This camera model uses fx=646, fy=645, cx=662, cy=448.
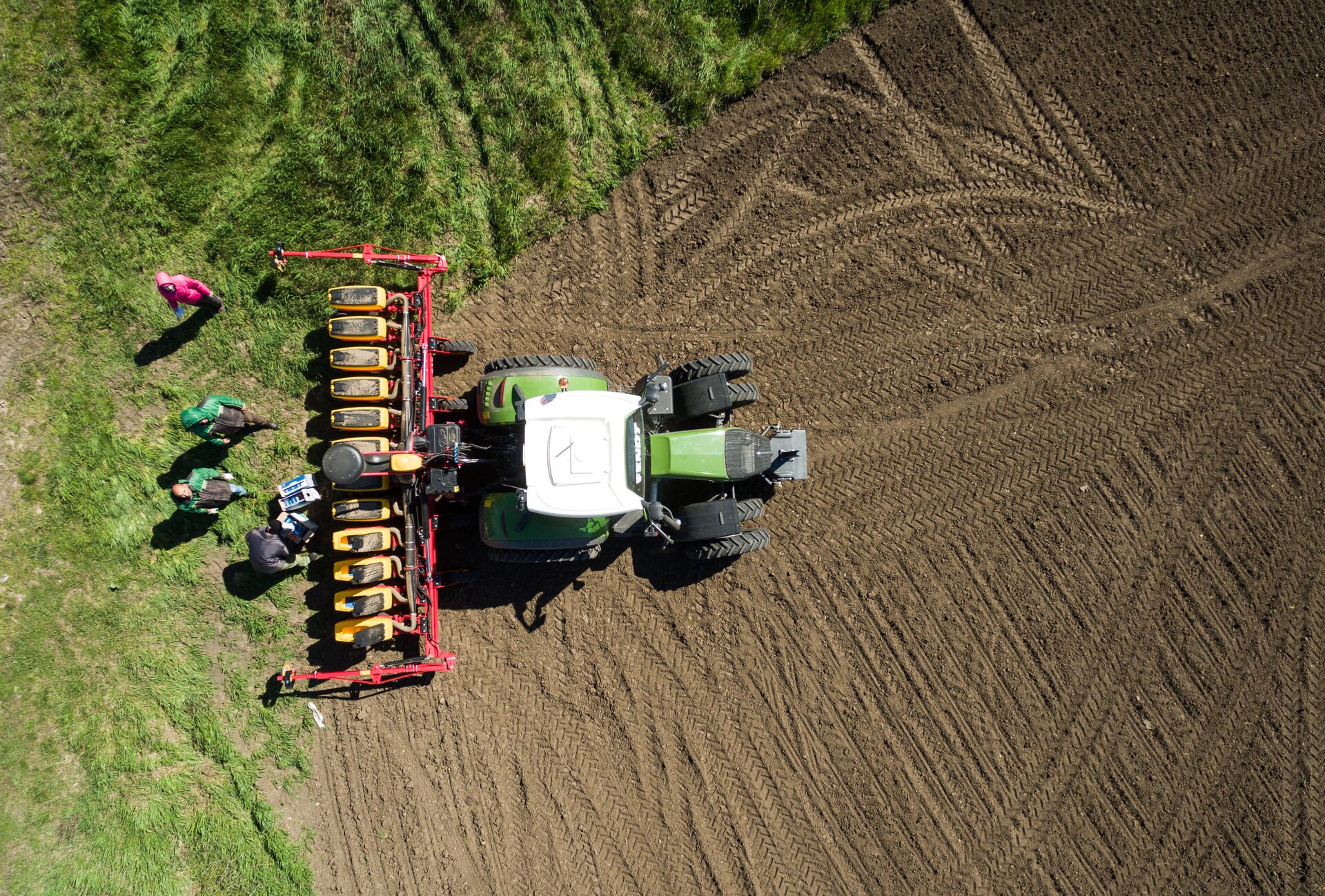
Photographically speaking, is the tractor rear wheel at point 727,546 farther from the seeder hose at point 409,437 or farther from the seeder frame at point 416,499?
the seeder hose at point 409,437

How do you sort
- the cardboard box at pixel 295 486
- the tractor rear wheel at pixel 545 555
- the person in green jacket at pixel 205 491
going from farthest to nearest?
the cardboard box at pixel 295 486
the person in green jacket at pixel 205 491
the tractor rear wheel at pixel 545 555

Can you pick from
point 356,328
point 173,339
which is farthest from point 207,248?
point 356,328

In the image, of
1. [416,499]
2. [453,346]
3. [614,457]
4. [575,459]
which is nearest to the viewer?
[575,459]

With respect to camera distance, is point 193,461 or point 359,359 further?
point 193,461

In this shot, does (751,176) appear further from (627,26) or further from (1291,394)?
(1291,394)

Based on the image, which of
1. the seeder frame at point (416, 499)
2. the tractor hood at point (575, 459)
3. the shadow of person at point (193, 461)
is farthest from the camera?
the shadow of person at point (193, 461)

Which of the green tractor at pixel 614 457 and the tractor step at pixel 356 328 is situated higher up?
the tractor step at pixel 356 328

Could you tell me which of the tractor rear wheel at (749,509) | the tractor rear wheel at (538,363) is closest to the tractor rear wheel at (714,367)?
the tractor rear wheel at (538,363)

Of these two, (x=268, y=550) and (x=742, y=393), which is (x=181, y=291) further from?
(x=742, y=393)
